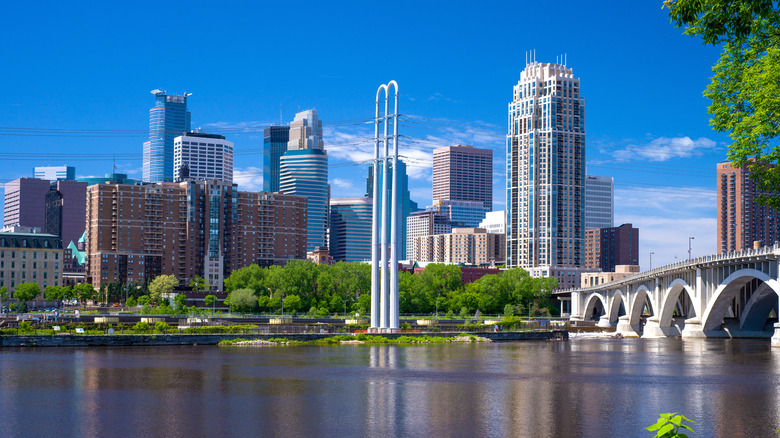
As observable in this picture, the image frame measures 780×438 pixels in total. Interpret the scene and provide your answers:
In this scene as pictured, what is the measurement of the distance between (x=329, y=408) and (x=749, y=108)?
22667mm

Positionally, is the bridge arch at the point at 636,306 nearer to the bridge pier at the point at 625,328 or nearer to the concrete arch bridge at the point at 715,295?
the concrete arch bridge at the point at 715,295

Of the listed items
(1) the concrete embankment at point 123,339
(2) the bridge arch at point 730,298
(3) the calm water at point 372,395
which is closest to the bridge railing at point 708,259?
(2) the bridge arch at point 730,298

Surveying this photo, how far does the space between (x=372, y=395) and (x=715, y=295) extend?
87.9m

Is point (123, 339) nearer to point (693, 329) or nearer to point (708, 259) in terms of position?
point (708, 259)

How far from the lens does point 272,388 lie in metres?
49.9

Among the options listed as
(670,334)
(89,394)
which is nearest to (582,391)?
(89,394)

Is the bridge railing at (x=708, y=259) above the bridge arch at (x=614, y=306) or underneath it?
above

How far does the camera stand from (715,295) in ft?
401

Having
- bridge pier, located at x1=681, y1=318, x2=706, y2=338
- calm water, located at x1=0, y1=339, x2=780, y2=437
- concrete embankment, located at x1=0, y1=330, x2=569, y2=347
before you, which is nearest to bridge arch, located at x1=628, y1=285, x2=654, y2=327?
bridge pier, located at x1=681, y1=318, x2=706, y2=338

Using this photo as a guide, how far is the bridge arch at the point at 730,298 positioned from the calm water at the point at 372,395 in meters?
34.4

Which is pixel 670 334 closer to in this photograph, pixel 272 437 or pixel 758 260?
pixel 758 260

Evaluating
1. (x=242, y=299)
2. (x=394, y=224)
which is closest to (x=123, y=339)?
(x=394, y=224)

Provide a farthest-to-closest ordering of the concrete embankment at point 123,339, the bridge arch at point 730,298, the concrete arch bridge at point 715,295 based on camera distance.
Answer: the bridge arch at point 730,298 < the concrete arch bridge at point 715,295 < the concrete embankment at point 123,339

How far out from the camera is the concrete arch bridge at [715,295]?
11068 centimetres
